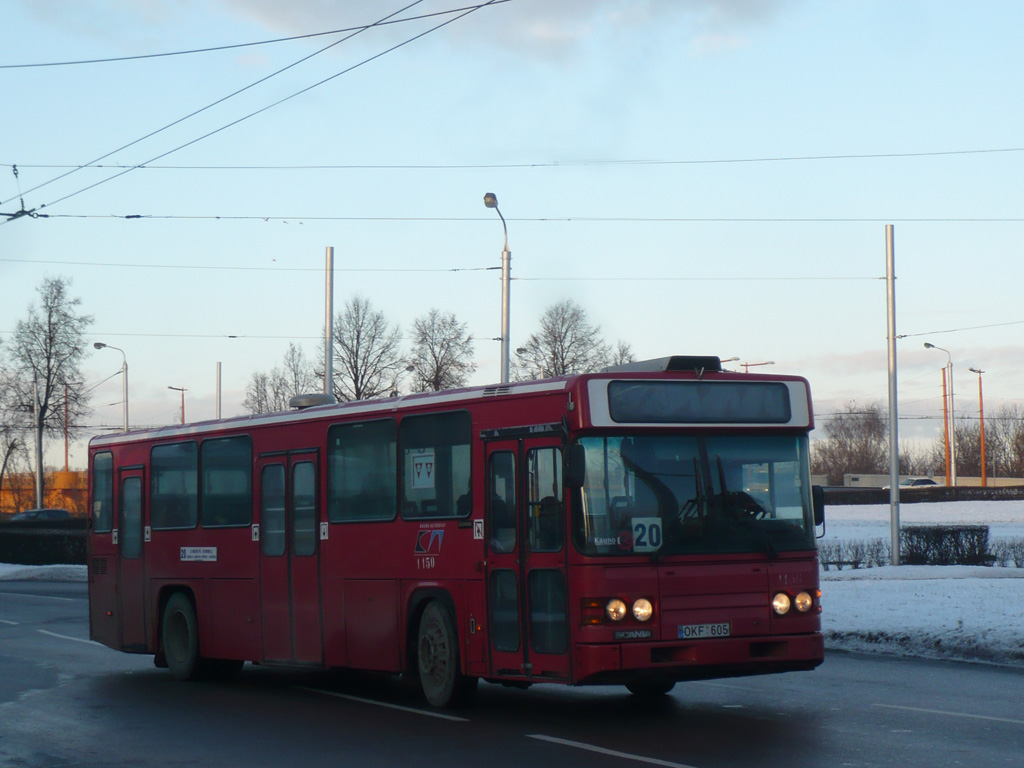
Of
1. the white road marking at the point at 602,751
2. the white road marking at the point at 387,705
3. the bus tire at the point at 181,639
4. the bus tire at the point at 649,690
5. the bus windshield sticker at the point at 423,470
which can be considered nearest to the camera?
the white road marking at the point at 602,751

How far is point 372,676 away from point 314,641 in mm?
1910

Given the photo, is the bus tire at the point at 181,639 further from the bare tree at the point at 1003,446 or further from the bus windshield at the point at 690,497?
the bare tree at the point at 1003,446

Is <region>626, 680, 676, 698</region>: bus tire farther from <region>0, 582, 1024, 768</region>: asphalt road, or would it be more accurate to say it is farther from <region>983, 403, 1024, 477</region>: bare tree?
<region>983, 403, 1024, 477</region>: bare tree

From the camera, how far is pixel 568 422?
10.2 meters

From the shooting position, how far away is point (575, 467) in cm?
974

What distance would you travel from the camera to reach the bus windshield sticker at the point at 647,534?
10000mm

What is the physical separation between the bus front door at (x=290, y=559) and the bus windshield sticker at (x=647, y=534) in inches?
164

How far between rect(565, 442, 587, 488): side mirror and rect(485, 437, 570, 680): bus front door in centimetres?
46

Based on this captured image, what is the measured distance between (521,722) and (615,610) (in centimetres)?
146

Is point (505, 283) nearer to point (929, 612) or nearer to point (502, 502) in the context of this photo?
point (929, 612)

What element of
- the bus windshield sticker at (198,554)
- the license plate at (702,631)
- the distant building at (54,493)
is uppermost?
the distant building at (54,493)

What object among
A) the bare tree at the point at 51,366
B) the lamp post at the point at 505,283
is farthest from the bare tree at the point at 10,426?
the lamp post at the point at 505,283

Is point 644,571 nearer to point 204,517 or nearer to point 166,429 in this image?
point 204,517

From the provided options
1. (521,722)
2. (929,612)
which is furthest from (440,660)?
(929,612)
